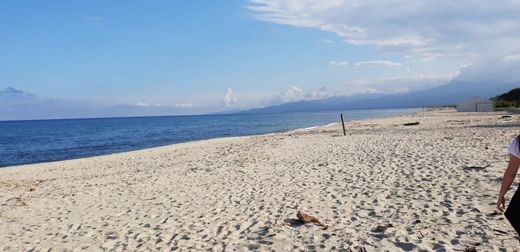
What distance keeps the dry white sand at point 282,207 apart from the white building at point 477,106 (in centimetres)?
4358

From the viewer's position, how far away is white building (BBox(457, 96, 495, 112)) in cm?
5141

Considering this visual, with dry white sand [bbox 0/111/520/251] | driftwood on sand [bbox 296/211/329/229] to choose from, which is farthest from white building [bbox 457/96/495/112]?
driftwood on sand [bbox 296/211/329/229]

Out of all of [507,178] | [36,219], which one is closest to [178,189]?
[36,219]

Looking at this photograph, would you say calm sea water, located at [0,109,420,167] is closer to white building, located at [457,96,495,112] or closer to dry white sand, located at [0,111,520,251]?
white building, located at [457,96,495,112]

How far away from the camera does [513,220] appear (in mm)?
3137

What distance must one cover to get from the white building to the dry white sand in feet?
143

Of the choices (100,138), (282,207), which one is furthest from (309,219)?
(100,138)

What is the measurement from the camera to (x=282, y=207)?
7566 millimetres

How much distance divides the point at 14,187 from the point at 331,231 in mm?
12230

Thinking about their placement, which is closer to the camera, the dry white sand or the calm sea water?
the dry white sand

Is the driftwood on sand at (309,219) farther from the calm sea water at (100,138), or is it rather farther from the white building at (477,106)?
the white building at (477,106)

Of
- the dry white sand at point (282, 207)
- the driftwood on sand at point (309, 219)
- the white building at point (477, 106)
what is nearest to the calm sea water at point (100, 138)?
the white building at point (477, 106)

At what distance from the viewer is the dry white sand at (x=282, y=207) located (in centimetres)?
561

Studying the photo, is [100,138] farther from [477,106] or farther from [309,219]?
[309,219]
